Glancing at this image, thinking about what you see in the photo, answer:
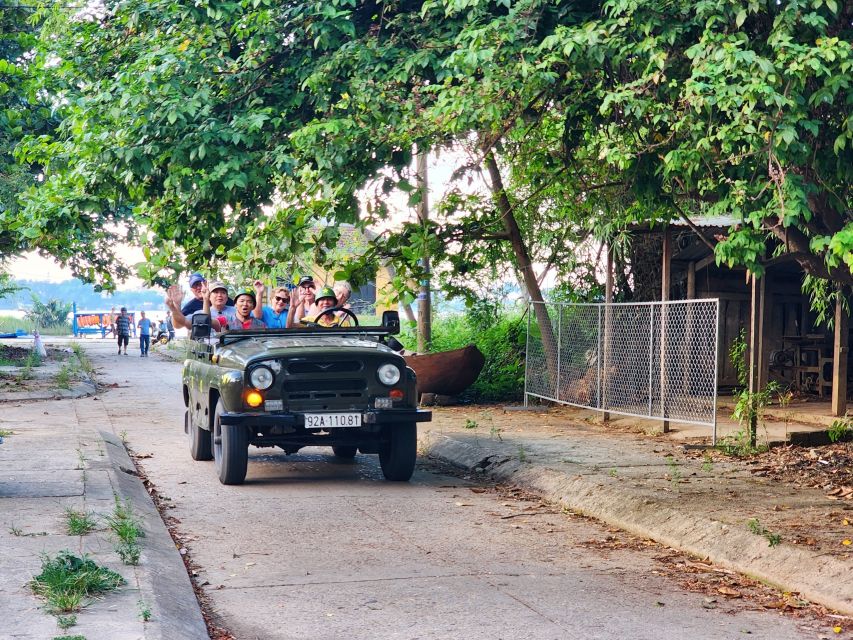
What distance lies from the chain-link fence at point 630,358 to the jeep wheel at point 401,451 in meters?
3.50

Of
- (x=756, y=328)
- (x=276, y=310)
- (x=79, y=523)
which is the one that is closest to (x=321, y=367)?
(x=276, y=310)

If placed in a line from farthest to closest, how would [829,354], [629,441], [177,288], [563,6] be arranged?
1. [829,354]
2. [629,441]
3. [177,288]
4. [563,6]

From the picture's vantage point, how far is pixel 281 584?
6203mm

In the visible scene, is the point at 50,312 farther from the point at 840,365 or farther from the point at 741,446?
the point at 741,446

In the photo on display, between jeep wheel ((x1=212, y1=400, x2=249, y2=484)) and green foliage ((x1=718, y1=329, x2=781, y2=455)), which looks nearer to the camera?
jeep wheel ((x1=212, y1=400, x2=249, y2=484))

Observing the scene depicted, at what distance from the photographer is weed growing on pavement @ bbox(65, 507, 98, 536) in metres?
6.80

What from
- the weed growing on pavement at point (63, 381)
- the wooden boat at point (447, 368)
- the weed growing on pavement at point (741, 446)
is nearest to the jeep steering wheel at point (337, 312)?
the weed growing on pavement at point (741, 446)

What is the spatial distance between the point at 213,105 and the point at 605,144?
3.46 metres

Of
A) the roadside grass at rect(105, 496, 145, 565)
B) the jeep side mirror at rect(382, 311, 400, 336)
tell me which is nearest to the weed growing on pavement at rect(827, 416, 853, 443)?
the jeep side mirror at rect(382, 311, 400, 336)

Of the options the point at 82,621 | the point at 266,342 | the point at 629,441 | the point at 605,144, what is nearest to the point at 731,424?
the point at 629,441

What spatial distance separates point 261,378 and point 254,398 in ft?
0.62

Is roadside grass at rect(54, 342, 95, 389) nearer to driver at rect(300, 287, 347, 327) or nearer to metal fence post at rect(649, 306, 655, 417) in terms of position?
driver at rect(300, 287, 347, 327)

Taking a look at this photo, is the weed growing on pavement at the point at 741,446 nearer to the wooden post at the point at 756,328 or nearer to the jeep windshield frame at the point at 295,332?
the wooden post at the point at 756,328

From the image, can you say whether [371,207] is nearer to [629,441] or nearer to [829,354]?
[629,441]
